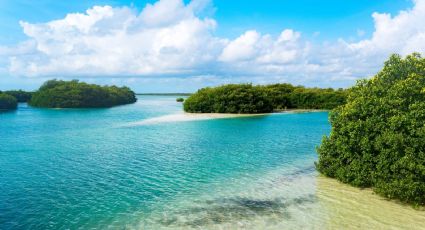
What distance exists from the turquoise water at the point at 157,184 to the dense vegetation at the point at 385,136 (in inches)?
109

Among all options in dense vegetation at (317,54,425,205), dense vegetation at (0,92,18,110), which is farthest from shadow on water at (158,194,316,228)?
dense vegetation at (0,92,18,110)

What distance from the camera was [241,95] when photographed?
83.7 meters

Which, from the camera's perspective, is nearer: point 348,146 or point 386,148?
point 386,148

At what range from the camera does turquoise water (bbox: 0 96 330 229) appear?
52.1ft

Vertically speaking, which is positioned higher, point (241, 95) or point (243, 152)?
point (241, 95)

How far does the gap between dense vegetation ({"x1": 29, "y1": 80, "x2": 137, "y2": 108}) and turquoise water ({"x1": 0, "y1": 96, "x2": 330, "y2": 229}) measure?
82.6m

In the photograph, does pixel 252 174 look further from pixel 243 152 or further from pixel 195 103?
pixel 195 103

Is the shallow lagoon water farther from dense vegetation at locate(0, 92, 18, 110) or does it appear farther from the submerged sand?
dense vegetation at locate(0, 92, 18, 110)

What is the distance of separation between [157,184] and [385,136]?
1316cm

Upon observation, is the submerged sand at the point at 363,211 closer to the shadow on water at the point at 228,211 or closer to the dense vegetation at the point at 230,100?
the shadow on water at the point at 228,211

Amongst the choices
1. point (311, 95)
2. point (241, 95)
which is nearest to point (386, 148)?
point (241, 95)

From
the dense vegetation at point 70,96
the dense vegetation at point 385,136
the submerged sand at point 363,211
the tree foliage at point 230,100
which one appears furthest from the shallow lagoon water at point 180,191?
the dense vegetation at point 70,96

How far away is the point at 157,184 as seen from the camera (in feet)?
71.0

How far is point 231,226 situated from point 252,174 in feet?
30.9
